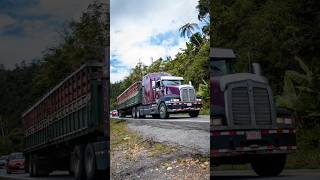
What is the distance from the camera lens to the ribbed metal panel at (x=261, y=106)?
19.3ft

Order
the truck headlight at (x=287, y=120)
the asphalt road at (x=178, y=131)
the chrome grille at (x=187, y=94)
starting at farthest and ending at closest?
1. the truck headlight at (x=287, y=120)
2. the chrome grille at (x=187, y=94)
3. the asphalt road at (x=178, y=131)

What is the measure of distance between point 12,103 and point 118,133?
0.89m

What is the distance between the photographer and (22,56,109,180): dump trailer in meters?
3.87

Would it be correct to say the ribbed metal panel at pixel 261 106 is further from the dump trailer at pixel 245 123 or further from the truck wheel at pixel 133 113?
the truck wheel at pixel 133 113

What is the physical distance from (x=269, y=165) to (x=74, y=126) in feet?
9.75

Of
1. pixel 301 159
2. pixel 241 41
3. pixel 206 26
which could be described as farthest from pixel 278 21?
pixel 206 26

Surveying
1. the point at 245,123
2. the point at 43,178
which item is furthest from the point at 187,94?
the point at 245,123

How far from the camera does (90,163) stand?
13.0ft

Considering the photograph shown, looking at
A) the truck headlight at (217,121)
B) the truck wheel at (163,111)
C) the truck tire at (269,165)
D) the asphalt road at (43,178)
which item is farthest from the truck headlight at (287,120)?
the asphalt road at (43,178)

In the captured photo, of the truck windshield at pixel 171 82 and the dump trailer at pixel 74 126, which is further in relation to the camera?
the truck windshield at pixel 171 82

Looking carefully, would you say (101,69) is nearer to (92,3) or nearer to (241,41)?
(92,3)

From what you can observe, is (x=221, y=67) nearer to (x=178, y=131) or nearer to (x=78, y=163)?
(x=178, y=131)

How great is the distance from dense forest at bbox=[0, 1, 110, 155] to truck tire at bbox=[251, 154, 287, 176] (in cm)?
272

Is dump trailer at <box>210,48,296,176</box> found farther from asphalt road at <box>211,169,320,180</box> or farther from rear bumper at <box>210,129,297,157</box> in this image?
asphalt road at <box>211,169,320,180</box>
